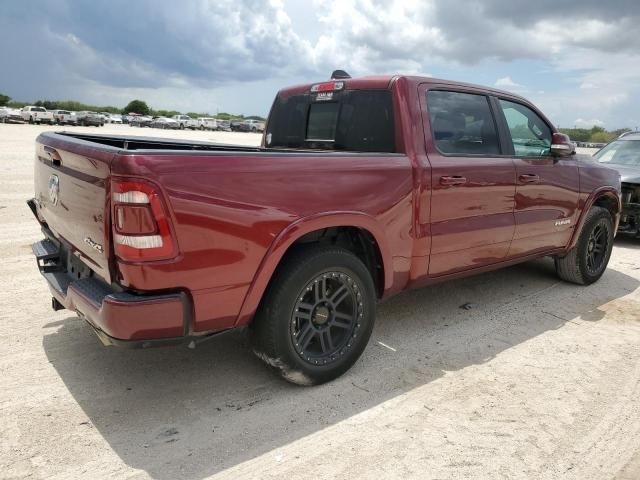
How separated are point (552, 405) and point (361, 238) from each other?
5.01ft

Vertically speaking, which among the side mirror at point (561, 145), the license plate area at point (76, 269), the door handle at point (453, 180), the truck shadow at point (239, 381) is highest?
the side mirror at point (561, 145)

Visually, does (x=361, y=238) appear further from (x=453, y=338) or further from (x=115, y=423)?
(x=115, y=423)

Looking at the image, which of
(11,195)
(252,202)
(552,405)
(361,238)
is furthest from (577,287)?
(11,195)

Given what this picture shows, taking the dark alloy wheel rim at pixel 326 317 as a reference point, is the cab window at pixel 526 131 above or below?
above

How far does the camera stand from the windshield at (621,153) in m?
8.96

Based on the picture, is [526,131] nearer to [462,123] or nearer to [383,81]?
[462,123]

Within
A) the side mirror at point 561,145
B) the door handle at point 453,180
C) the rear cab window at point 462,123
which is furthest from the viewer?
the side mirror at point 561,145

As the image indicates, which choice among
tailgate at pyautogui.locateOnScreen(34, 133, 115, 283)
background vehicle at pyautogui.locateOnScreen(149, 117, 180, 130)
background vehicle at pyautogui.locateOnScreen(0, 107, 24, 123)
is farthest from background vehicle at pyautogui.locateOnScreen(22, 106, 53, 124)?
tailgate at pyautogui.locateOnScreen(34, 133, 115, 283)

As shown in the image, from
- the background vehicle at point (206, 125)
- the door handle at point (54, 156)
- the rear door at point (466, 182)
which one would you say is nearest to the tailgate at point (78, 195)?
the door handle at point (54, 156)

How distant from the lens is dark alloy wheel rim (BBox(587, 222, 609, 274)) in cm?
575

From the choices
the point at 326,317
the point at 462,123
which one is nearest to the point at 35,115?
the point at 462,123

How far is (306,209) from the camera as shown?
300 cm

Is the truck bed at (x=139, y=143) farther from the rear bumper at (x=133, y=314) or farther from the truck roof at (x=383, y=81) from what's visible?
the rear bumper at (x=133, y=314)

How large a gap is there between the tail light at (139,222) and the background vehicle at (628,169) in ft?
24.8
